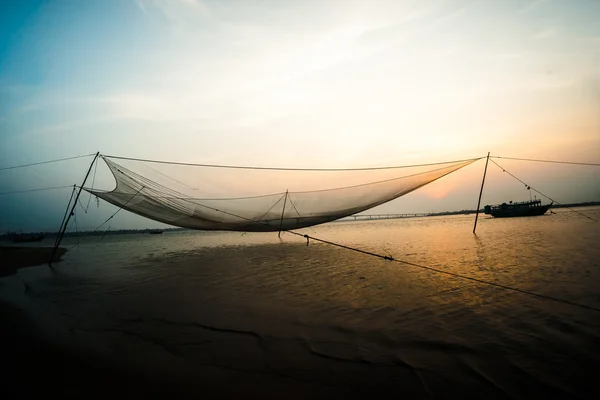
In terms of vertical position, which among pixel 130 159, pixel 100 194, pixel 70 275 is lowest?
pixel 70 275

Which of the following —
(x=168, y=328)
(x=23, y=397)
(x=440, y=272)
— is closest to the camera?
(x=23, y=397)

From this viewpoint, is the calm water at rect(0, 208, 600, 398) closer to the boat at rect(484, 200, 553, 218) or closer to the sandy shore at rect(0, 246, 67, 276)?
the sandy shore at rect(0, 246, 67, 276)

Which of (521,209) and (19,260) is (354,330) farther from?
(521,209)

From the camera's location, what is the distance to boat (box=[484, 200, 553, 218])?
41.3 meters

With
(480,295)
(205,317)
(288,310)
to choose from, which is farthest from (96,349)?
(480,295)

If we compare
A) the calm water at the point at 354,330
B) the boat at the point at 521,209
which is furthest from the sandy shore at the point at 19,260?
the boat at the point at 521,209

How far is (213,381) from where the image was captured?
8.12 ft

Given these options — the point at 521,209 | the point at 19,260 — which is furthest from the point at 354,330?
the point at 521,209

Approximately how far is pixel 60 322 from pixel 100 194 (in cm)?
778

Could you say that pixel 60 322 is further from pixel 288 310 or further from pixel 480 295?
pixel 480 295

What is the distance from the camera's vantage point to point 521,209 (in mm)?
42344

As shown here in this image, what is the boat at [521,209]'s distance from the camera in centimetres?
4128

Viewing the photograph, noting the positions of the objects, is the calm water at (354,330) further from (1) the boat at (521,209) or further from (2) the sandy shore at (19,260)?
(1) the boat at (521,209)

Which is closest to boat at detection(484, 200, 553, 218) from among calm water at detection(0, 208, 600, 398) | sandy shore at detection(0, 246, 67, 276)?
calm water at detection(0, 208, 600, 398)
